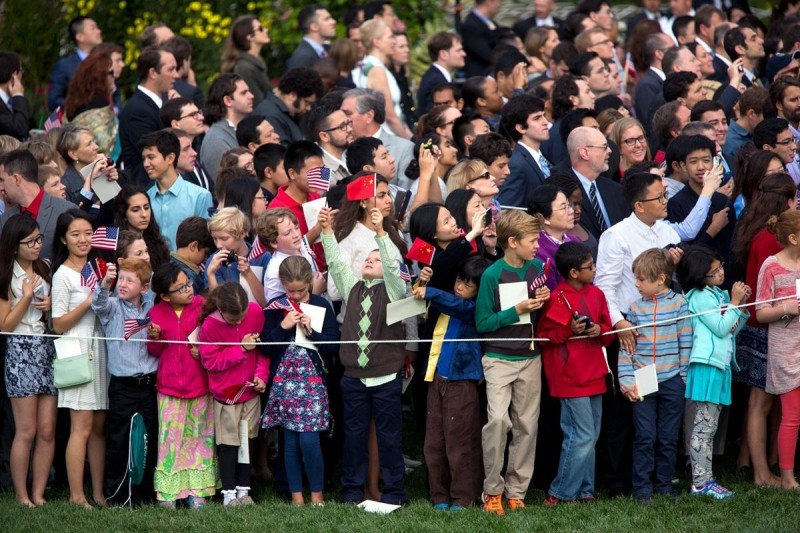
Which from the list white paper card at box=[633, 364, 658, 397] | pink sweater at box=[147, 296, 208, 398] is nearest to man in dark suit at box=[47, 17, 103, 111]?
pink sweater at box=[147, 296, 208, 398]

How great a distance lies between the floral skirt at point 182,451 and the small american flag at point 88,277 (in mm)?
853

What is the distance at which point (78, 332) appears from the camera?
909cm

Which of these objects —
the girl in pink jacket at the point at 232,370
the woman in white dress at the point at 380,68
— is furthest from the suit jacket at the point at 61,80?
the girl in pink jacket at the point at 232,370

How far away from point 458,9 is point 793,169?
24.9 feet

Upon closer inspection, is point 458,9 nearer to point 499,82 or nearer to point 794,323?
point 499,82

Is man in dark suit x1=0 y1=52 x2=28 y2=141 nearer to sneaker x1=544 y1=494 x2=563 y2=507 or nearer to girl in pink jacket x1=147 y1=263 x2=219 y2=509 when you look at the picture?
girl in pink jacket x1=147 y1=263 x2=219 y2=509

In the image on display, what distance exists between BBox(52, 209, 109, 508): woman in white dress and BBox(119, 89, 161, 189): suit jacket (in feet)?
9.14

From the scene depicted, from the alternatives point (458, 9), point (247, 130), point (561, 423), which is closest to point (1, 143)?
point (247, 130)

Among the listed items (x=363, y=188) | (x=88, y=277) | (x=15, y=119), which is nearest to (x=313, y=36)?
(x=15, y=119)

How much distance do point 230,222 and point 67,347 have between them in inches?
53.6

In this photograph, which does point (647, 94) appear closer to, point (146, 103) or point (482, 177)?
point (482, 177)

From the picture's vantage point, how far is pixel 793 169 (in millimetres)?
10750

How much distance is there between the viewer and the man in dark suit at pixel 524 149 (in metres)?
10.6

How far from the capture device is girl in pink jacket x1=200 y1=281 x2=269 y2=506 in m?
8.97
